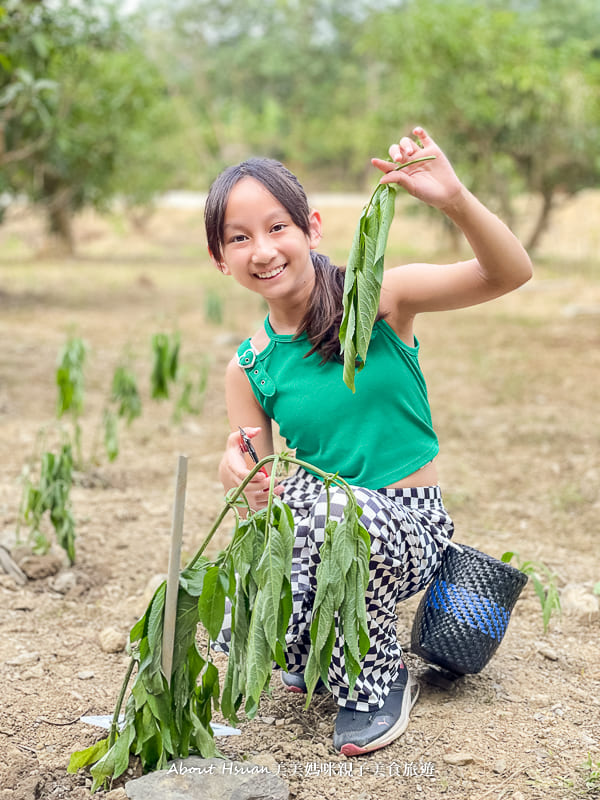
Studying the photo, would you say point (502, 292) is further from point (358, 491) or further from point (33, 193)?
point (33, 193)

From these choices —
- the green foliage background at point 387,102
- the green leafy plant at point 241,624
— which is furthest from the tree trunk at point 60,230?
the green leafy plant at point 241,624

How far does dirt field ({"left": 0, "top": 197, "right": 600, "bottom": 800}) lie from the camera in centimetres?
177

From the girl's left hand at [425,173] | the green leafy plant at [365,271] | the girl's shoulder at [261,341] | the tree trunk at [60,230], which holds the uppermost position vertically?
the girl's left hand at [425,173]

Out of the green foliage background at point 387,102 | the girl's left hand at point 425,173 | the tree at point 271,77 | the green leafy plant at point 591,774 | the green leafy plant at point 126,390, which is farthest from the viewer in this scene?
the tree at point 271,77

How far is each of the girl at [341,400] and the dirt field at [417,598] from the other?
0.13 m

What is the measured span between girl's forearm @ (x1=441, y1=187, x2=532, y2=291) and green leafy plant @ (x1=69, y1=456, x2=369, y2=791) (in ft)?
1.62

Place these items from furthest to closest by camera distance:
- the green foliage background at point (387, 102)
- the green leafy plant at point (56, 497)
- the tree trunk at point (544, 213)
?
1. the tree trunk at point (544, 213)
2. the green foliage background at point (387, 102)
3. the green leafy plant at point (56, 497)

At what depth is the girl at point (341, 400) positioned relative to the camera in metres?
1.74

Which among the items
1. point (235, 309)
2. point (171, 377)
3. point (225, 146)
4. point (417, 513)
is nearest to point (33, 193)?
point (235, 309)

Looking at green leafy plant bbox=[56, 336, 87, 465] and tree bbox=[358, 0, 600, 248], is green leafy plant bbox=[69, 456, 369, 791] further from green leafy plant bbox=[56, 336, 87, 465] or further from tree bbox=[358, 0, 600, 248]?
tree bbox=[358, 0, 600, 248]

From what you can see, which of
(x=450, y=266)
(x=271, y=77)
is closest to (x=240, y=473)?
(x=450, y=266)

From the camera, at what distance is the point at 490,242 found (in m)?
1.64

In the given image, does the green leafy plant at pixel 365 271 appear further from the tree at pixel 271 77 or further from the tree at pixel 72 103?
the tree at pixel 271 77

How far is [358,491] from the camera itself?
1.72m
